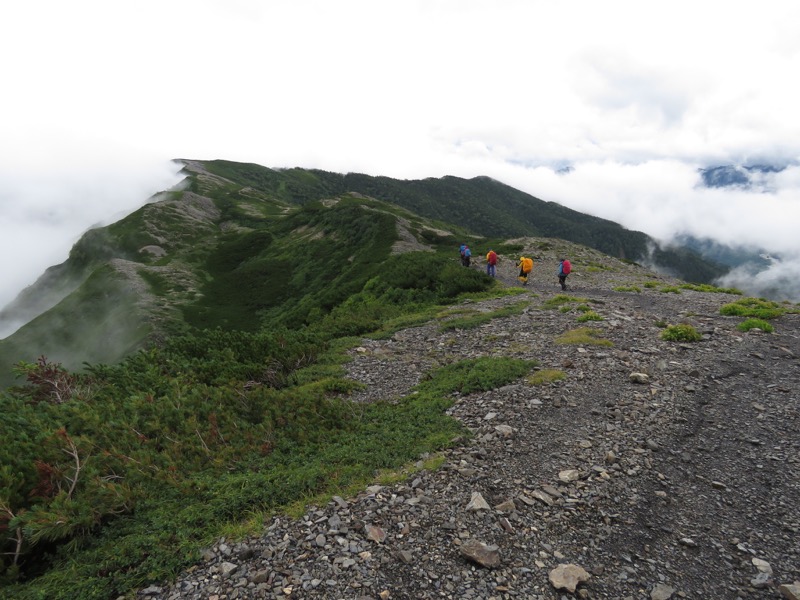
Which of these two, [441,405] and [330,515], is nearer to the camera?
[330,515]

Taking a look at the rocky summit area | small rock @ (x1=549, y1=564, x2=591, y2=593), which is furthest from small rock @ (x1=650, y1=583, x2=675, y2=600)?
small rock @ (x1=549, y1=564, x2=591, y2=593)

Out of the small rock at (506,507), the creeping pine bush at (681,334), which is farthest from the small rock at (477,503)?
the creeping pine bush at (681,334)

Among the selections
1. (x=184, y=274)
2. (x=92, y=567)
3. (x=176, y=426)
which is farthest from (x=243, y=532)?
(x=184, y=274)

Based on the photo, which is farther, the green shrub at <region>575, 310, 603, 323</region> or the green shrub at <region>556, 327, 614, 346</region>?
the green shrub at <region>575, 310, 603, 323</region>

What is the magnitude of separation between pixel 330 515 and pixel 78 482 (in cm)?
567

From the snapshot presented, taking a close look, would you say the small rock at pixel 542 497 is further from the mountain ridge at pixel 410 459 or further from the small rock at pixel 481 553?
the small rock at pixel 481 553

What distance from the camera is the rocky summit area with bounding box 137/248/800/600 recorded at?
6180 millimetres

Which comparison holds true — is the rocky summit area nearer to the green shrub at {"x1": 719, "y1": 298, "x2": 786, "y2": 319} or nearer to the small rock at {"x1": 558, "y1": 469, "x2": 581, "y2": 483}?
the small rock at {"x1": 558, "y1": 469, "x2": 581, "y2": 483}

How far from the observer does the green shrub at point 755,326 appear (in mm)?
17522

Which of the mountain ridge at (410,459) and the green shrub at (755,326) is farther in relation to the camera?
the green shrub at (755,326)

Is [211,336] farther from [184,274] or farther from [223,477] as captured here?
[184,274]

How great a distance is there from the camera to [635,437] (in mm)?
9891

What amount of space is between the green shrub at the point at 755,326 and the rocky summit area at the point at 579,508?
3.80 metres

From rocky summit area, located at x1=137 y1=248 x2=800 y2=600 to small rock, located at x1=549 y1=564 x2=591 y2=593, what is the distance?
0.02 metres
